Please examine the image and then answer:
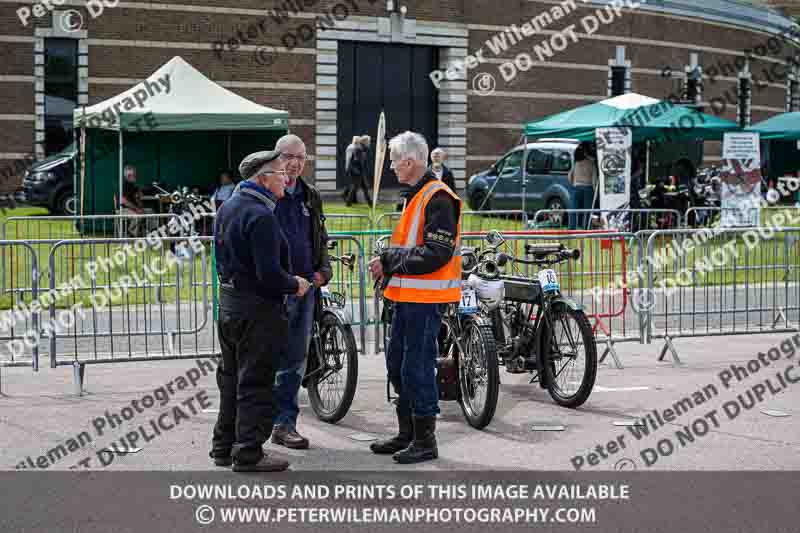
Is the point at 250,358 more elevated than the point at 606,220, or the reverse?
the point at 606,220

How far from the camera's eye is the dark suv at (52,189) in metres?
22.7

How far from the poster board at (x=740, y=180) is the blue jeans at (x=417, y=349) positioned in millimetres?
14962

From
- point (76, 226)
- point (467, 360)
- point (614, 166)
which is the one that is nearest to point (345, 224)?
point (76, 226)

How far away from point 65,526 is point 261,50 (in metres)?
25.4

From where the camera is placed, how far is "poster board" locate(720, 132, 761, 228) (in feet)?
67.7

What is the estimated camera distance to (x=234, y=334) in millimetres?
6312

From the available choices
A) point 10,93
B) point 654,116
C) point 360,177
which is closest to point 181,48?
point 10,93

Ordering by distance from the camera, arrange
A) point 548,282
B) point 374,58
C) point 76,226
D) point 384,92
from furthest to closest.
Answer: point 384,92, point 374,58, point 76,226, point 548,282

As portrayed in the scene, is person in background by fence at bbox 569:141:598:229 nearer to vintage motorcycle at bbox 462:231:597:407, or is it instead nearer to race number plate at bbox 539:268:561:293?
vintage motorcycle at bbox 462:231:597:407

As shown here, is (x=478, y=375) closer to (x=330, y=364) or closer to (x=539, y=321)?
(x=539, y=321)

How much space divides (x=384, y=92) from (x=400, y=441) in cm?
2670

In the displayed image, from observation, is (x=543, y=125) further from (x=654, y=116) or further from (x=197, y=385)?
(x=197, y=385)

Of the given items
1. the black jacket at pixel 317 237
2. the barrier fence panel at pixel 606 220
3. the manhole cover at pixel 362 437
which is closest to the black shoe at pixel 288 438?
the manhole cover at pixel 362 437

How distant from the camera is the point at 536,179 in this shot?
78.0 ft
